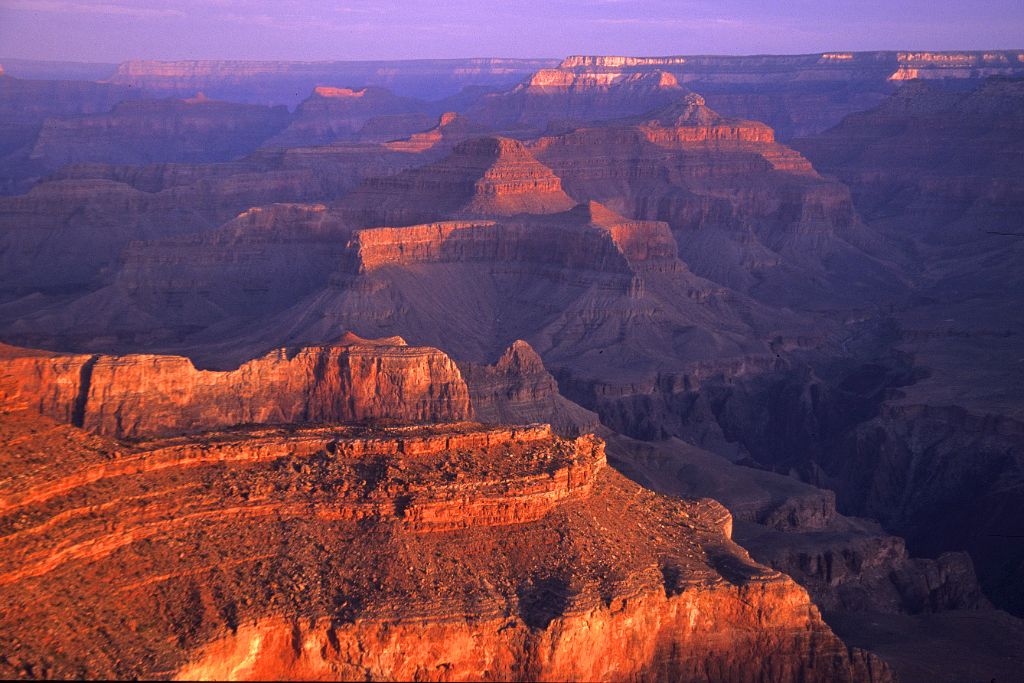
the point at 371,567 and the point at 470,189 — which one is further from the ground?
the point at 371,567

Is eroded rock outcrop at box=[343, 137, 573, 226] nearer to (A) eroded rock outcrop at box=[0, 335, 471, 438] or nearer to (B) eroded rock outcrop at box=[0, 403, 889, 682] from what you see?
(A) eroded rock outcrop at box=[0, 335, 471, 438]

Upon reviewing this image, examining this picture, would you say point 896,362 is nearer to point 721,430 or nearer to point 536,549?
point 721,430

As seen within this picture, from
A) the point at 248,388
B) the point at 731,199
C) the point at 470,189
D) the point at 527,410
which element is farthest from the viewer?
the point at 731,199

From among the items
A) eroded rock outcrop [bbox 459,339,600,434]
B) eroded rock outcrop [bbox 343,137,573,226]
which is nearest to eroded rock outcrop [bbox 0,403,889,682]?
eroded rock outcrop [bbox 459,339,600,434]

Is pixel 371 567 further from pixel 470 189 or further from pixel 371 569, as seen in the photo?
pixel 470 189

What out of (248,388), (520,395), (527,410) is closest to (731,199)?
(520,395)

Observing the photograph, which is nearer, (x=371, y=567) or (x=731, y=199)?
(x=371, y=567)
